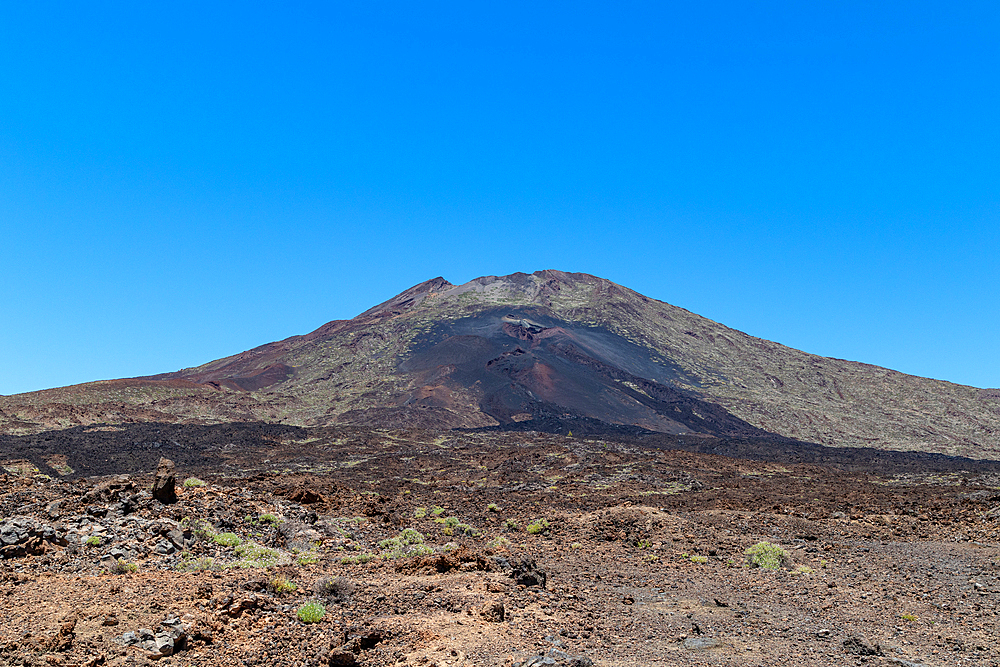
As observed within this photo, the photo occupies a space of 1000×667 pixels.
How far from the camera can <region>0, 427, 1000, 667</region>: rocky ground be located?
8.28 metres

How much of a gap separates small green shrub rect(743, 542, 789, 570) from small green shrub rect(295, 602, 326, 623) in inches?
400

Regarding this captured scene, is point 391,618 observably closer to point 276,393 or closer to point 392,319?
point 276,393

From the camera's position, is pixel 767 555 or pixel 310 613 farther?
pixel 767 555

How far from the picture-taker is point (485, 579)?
1141 centimetres

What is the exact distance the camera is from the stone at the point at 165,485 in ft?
47.4

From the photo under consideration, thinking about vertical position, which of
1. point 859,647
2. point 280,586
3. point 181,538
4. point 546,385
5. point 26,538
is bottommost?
point 859,647

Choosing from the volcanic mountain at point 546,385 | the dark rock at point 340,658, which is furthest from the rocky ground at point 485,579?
the volcanic mountain at point 546,385

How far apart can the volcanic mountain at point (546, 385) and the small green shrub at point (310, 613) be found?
5394 cm

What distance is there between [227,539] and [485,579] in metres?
5.56

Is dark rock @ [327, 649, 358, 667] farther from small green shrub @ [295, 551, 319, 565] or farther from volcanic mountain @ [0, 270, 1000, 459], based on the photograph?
volcanic mountain @ [0, 270, 1000, 459]

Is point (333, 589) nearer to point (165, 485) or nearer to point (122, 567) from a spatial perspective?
point (122, 567)

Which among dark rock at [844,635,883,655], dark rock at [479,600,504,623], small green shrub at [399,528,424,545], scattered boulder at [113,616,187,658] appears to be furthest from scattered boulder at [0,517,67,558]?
dark rock at [844,635,883,655]

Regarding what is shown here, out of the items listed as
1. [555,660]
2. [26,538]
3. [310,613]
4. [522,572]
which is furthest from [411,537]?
[555,660]

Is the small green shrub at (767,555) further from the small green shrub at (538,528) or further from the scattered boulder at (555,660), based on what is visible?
the scattered boulder at (555,660)
